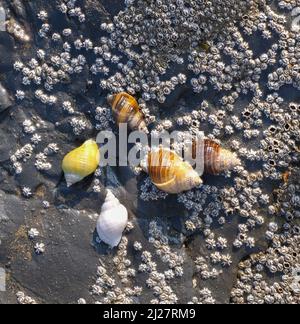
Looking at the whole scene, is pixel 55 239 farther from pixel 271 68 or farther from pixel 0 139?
pixel 271 68

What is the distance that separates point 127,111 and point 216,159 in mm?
Answer: 898

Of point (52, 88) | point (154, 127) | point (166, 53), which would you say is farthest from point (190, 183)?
point (52, 88)

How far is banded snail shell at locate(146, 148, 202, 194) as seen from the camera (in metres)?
4.28

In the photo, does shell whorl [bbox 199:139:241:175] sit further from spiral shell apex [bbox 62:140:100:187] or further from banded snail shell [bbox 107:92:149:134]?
spiral shell apex [bbox 62:140:100:187]

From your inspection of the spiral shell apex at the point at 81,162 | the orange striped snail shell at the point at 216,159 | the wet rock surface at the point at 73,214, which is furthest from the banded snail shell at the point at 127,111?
the orange striped snail shell at the point at 216,159

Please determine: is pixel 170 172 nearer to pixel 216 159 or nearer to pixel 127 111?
pixel 216 159

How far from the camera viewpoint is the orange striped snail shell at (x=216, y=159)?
432 centimetres

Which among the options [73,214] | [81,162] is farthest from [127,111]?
[73,214]

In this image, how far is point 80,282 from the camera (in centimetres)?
453

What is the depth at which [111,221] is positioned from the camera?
4.38m

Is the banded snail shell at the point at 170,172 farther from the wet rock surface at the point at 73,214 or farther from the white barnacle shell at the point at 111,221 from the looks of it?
the white barnacle shell at the point at 111,221

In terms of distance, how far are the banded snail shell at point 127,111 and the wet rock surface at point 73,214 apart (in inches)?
7.9

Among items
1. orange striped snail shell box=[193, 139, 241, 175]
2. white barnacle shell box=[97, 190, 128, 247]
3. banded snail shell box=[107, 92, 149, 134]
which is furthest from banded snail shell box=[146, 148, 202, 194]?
white barnacle shell box=[97, 190, 128, 247]
